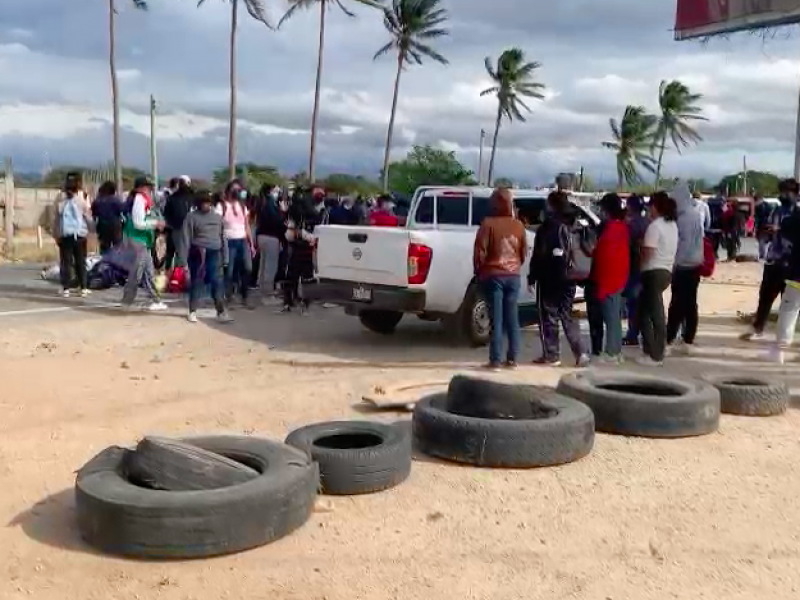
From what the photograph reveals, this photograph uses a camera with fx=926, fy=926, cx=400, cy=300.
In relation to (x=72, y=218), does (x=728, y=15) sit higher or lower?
higher

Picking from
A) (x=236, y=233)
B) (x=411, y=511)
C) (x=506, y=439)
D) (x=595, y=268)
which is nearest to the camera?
(x=411, y=511)

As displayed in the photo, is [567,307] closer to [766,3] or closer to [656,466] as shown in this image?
[656,466]

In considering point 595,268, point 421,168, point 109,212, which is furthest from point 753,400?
point 421,168

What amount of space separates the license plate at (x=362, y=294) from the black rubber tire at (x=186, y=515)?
5.47m

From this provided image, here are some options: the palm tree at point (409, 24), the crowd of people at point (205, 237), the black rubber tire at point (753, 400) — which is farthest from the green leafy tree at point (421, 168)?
the black rubber tire at point (753, 400)

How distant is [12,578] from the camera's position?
159 inches

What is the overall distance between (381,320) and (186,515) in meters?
7.29

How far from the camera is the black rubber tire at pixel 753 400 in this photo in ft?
24.4

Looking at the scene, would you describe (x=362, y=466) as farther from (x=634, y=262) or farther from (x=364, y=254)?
(x=634, y=262)

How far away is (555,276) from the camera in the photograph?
905 centimetres

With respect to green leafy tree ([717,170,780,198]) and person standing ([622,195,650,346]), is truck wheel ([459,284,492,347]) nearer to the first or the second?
person standing ([622,195,650,346])

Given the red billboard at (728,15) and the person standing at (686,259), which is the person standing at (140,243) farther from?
the red billboard at (728,15)

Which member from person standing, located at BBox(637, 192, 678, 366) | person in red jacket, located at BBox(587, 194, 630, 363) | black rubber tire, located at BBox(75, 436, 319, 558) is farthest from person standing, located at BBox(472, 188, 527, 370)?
black rubber tire, located at BBox(75, 436, 319, 558)

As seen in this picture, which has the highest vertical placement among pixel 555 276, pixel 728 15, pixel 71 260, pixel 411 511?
pixel 728 15
